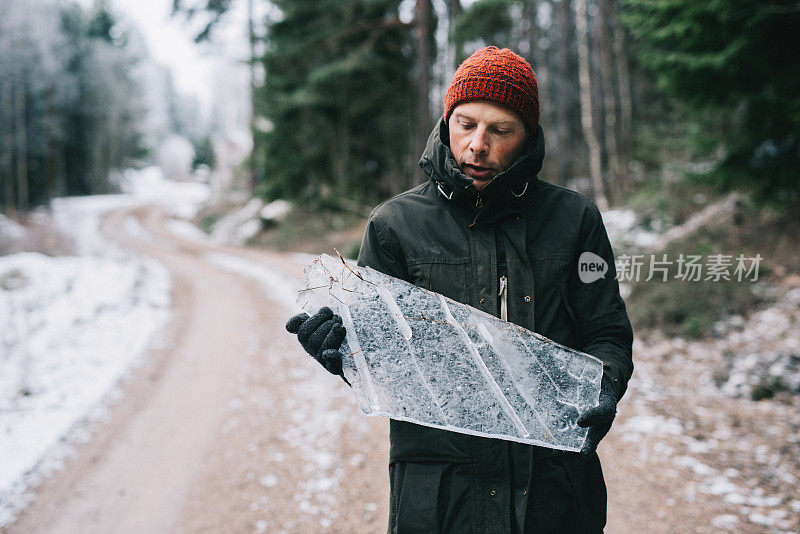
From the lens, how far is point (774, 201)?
6980mm

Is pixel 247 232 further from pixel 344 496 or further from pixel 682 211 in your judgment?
pixel 344 496

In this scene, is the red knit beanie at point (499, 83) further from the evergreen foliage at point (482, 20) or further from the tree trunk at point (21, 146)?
the tree trunk at point (21, 146)

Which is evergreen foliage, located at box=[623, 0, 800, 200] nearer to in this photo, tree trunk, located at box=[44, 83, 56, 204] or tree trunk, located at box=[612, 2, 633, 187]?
tree trunk, located at box=[612, 2, 633, 187]

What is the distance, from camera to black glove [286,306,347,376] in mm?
1452

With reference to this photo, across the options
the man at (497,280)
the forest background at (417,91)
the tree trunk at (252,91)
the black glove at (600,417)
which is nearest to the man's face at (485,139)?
the man at (497,280)

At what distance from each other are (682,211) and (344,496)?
33.4 feet

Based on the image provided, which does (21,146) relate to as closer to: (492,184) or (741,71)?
(741,71)

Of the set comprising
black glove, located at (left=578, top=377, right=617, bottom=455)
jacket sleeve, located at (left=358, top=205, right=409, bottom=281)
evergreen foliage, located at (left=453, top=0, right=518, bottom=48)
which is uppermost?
evergreen foliage, located at (left=453, top=0, right=518, bottom=48)

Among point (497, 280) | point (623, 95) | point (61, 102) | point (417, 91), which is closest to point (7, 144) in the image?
point (61, 102)

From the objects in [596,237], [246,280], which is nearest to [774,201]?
[596,237]

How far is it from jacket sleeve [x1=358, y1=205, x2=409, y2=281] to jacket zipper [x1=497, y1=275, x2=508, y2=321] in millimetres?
334

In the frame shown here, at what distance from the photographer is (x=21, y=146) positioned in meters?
25.3

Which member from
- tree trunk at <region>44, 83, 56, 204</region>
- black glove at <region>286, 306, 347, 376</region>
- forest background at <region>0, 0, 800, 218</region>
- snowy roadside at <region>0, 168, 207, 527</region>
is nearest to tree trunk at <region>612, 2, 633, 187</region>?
forest background at <region>0, 0, 800, 218</region>

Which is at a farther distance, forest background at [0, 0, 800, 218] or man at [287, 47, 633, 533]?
forest background at [0, 0, 800, 218]
